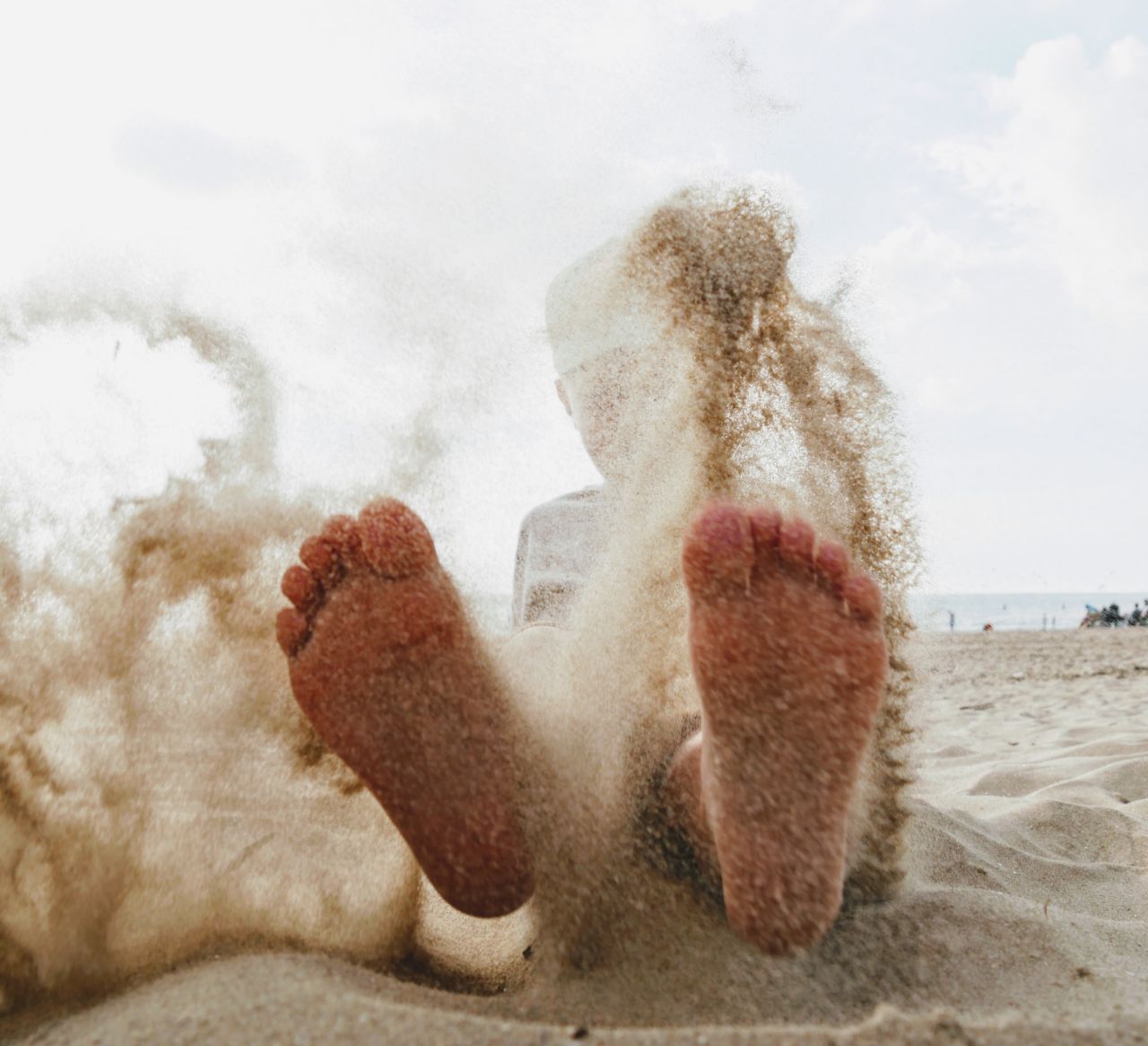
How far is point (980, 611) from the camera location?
2881 centimetres

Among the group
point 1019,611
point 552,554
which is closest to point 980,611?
point 1019,611

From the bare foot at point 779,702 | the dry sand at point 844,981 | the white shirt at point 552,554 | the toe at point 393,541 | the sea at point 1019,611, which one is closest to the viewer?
the dry sand at point 844,981

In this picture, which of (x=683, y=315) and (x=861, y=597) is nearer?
(x=861, y=597)

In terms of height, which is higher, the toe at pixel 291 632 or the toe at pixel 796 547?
the toe at pixel 796 547

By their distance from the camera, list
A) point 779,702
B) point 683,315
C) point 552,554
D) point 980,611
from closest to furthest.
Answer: point 779,702 → point 683,315 → point 552,554 → point 980,611

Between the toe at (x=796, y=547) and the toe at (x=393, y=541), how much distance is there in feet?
1.20

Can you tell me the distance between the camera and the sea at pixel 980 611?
1116 mm

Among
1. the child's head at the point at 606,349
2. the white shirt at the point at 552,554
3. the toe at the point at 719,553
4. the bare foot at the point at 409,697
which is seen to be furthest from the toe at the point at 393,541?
the white shirt at the point at 552,554

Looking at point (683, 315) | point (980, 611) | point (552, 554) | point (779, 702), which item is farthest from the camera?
point (980, 611)

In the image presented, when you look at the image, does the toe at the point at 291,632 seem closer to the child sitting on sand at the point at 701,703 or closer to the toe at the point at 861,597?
the child sitting on sand at the point at 701,703

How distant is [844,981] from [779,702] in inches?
11.8

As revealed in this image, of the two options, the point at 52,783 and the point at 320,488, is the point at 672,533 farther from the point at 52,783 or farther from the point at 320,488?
the point at 52,783

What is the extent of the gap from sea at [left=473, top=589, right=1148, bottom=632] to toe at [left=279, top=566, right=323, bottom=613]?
7.7 inches

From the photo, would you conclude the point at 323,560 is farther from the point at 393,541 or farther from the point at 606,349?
the point at 606,349
